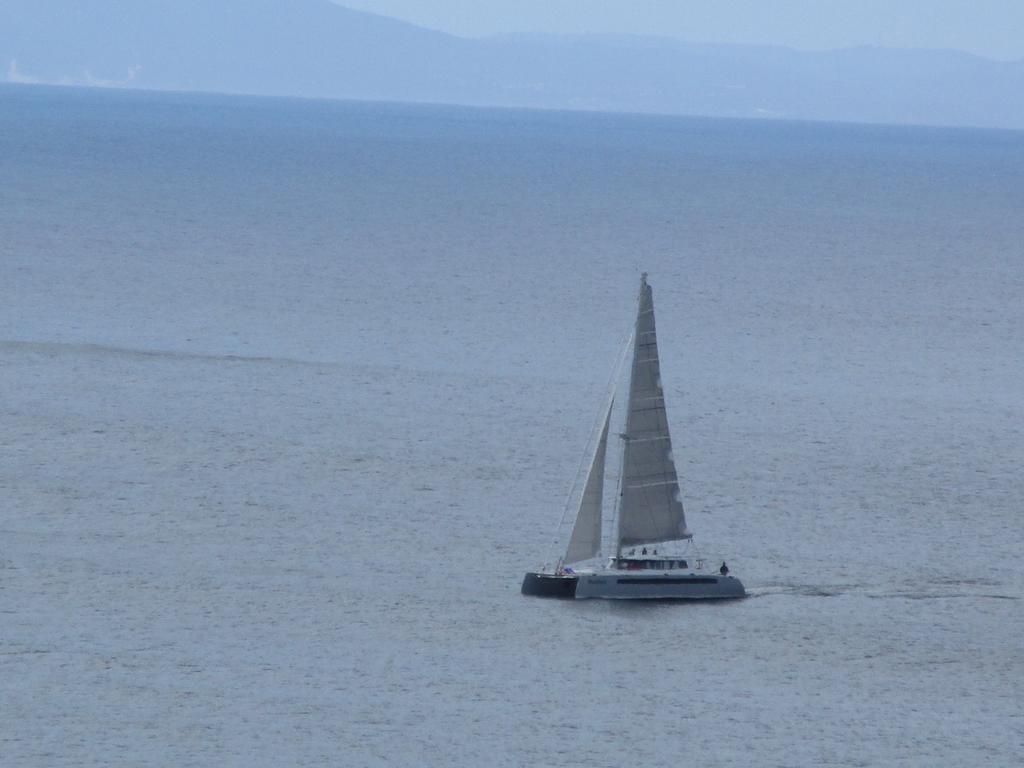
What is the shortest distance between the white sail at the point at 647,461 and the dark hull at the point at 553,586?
1.86 meters

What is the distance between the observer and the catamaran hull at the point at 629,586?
2039 inches

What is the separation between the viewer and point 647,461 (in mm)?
51438

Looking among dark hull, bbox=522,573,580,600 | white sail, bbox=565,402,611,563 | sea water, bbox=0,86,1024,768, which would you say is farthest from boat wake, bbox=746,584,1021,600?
dark hull, bbox=522,573,580,600

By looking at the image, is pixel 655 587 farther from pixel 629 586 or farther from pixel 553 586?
pixel 553 586

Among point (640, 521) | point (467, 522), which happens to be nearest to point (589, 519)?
point (640, 521)

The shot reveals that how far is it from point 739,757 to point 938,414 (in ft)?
121

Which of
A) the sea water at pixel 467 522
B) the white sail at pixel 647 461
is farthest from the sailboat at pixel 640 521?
the sea water at pixel 467 522

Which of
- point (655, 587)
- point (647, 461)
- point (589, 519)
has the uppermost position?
point (647, 461)

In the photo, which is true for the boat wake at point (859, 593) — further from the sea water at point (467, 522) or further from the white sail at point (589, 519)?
the white sail at point (589, 519)

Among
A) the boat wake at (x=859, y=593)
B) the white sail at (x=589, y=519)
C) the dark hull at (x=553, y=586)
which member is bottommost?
the dark hull at (x=553, y=586)

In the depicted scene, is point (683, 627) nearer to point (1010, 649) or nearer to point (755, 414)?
point (1010, 649)

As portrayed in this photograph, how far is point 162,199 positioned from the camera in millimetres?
169500

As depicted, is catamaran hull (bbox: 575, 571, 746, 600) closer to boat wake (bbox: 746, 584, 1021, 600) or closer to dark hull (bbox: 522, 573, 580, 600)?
dark hull (bbox: 522, 573, 580, 600)

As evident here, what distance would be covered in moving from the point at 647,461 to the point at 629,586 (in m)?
3.60
